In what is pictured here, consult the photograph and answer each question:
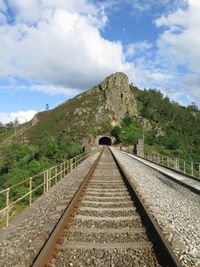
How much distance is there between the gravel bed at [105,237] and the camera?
24.2 feet

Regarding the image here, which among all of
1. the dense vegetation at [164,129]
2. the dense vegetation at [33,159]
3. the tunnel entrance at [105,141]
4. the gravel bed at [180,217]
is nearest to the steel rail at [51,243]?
the gravel bed at [180,217]

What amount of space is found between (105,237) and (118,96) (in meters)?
156

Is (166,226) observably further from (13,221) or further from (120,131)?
(120,131)

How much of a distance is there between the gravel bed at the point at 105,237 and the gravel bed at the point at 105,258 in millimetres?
675

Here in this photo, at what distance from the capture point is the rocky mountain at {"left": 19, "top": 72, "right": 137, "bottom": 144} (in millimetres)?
141125

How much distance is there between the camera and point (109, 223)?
8.80 m

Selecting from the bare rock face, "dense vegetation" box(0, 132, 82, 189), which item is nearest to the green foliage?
the bare rock face

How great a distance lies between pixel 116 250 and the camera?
6699 millimetres

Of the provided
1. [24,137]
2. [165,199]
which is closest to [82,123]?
[24,137]

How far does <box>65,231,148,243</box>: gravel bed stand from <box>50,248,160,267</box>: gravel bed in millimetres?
675

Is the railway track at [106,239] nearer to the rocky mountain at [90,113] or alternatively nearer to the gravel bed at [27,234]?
the gravel bed at [27,234]

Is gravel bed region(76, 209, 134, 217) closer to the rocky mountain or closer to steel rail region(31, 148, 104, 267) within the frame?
steel rail region(31, 148, 104, 267)

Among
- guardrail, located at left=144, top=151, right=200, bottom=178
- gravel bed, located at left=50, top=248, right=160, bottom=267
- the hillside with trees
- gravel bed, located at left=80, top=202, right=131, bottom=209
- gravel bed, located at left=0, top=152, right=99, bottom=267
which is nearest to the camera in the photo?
gravel bed, located at left=50, top=248, right=160, bottom=267

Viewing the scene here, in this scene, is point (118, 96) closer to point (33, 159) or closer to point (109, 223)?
point (33, 159)
